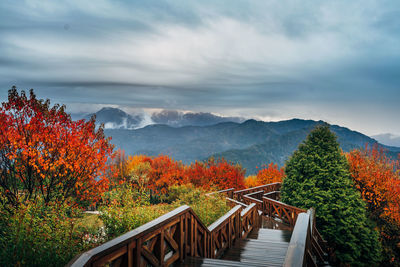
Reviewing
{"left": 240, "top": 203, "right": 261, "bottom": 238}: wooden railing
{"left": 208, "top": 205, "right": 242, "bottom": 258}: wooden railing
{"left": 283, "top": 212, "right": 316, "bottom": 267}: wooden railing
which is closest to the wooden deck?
{"left": 208, "top": 205, "right": 242, "bottom": 258}: wooden railing

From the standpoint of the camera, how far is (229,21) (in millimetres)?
13922

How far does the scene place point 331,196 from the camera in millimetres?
13484

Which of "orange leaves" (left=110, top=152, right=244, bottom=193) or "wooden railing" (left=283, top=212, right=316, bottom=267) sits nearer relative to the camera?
"wooden railing" (left=283, top=212, right=316, bottom=267)

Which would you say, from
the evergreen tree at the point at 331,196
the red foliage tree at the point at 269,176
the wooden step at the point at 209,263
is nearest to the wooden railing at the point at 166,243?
the wooden step at the point at 209,263

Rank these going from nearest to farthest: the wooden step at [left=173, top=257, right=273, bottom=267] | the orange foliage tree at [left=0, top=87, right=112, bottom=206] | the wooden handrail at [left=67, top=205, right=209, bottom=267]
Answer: the wooden handrail at [left=67, top=205, right=209, bottom=267] → the wooden step at [left=173, top=257, right=273, bottom=267] → the orange foliage tree at [left=0, top=87, right=112, bottom=206]

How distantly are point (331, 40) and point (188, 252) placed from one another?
15.2 meters

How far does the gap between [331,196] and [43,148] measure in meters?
12.2

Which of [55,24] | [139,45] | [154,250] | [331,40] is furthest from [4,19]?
[331,40]

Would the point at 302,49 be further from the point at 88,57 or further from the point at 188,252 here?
the point at 188,252

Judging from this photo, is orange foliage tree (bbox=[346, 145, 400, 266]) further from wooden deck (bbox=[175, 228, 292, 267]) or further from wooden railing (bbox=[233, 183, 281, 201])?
wooden deck (bbox=[175, 228, 292, 267])

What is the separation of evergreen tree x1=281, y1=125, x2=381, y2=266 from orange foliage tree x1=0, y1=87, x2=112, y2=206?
29.3 ft

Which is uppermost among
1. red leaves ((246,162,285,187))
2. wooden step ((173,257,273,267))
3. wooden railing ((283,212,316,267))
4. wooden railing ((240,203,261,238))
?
wooden railing ((283,212,316,267))

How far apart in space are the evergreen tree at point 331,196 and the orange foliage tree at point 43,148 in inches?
352

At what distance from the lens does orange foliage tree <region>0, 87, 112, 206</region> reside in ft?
32.7
